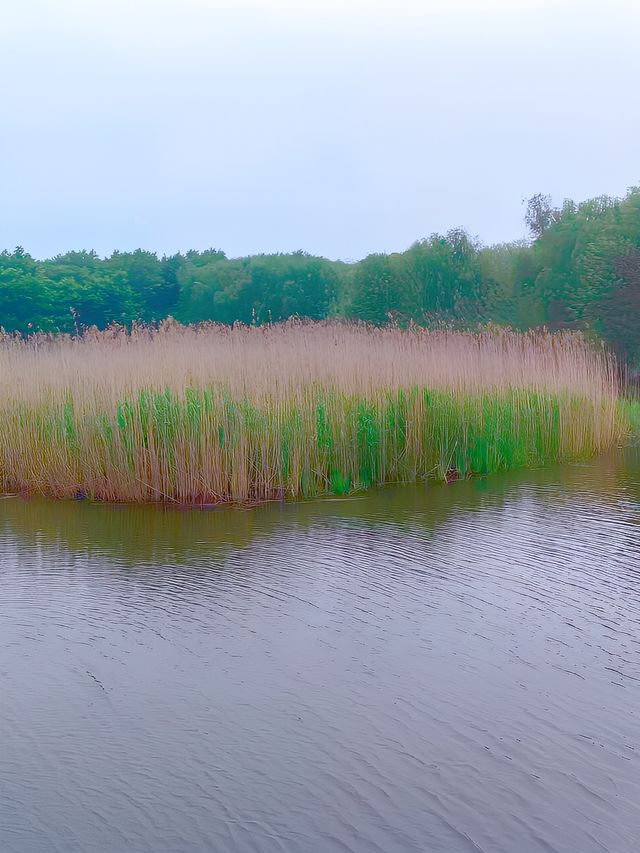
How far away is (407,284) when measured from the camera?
787 inches

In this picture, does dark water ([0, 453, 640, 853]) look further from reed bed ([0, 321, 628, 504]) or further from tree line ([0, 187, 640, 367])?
tree line ([0, 187, 640, 367])

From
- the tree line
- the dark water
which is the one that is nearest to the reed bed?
the dark water

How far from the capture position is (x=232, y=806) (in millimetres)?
2180

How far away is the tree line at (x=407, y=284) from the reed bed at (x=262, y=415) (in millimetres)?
2512

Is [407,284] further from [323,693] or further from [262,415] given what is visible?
[323,693]

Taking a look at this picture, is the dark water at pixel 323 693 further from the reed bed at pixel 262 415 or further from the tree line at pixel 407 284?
the tree line at pixel 407 284

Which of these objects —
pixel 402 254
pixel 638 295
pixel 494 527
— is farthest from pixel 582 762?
pixel 402 254

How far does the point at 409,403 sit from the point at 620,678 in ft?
14.7

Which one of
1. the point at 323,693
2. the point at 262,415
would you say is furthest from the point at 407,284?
the point at 323,693

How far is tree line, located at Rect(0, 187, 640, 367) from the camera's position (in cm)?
1678

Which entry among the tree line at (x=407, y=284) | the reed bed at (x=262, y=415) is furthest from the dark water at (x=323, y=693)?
the tree line at (x=407, y=284)

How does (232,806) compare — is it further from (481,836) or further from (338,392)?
(338,392)

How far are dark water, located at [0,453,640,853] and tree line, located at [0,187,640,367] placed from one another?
6.23 m

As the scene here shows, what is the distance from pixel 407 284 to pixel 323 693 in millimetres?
17707
